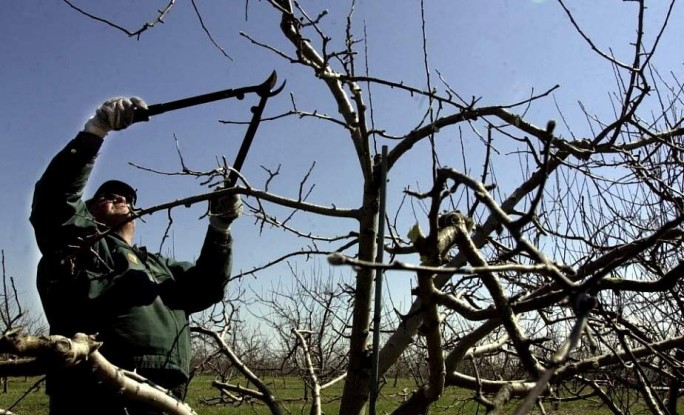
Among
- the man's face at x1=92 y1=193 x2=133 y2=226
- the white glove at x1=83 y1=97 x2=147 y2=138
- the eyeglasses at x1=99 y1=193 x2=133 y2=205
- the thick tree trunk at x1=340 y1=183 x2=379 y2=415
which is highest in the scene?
the white glove at x1=83 y1=97 x2=147 y2=138

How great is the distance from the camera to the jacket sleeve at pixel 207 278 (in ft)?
8.93

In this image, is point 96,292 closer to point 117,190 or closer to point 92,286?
point 92,286

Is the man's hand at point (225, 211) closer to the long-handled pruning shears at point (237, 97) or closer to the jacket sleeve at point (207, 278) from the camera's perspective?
the jacket sleeve at point (207, 278)

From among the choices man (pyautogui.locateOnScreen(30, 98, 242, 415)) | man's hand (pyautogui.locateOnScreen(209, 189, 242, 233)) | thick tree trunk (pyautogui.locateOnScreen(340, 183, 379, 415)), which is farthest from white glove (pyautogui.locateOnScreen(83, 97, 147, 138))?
thick tree trunk (pyautogui.locateOnScreen(340, 183, 379, 415))

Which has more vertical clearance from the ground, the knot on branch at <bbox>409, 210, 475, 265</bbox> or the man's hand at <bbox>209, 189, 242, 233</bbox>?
the man's hand at <bbox>209, 189, 242, 233</bbox>

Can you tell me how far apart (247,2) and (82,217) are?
3.46 feet

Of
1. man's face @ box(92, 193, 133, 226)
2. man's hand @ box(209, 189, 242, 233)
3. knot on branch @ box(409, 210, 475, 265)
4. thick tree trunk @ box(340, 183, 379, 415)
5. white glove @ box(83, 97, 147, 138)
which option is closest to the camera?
knot on branch @ box(409, 210, 475, 265)

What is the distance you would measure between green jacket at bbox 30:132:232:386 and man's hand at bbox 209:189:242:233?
1.26 feet

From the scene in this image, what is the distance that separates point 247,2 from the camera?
7.26 feet

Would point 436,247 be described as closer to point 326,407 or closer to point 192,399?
point 326,407

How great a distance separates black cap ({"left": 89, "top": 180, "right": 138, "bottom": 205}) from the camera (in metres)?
2.92

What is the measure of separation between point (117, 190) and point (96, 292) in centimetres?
79

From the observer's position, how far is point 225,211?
2658 mm

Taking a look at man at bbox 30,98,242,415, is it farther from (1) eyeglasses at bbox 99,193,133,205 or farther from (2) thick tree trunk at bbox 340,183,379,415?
(2) thick tree trunk at bbox 340,183,379,415
